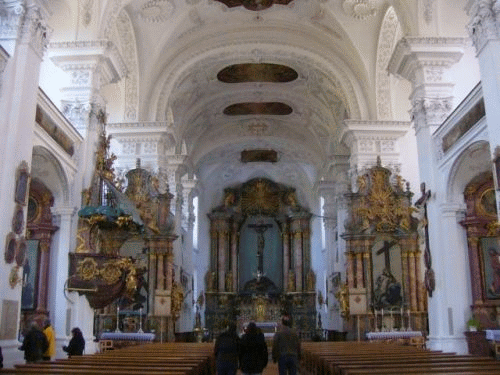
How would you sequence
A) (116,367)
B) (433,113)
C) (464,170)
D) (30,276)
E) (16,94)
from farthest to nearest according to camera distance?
(433,113) → (30,276) → (464,170) → (16,94) → (116,367)

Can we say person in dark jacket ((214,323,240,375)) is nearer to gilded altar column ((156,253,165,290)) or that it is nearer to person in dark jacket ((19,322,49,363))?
person in dark jacket ((19,322,49,363))

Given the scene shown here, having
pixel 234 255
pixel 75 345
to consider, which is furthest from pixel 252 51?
pixel 234 255

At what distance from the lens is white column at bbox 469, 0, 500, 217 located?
8.94 meters

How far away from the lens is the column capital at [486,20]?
29.9 ft

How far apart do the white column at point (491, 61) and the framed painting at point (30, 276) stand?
8.58m

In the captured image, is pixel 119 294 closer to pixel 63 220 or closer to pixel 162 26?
pixel 63 220

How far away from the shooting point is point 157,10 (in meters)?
16.4

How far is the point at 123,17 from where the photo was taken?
53.6 feet

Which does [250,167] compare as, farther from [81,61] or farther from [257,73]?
[81,61]

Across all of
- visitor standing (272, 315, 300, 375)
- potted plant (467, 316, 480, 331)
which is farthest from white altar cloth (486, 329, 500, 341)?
visitor standing (272, 315, 300, 375)

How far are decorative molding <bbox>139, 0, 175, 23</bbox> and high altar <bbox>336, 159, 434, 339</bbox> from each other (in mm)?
7077

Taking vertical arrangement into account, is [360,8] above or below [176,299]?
above

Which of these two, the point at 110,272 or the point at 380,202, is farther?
the point at 380,202

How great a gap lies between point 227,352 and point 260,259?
2380cm
